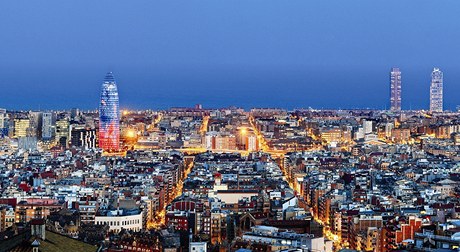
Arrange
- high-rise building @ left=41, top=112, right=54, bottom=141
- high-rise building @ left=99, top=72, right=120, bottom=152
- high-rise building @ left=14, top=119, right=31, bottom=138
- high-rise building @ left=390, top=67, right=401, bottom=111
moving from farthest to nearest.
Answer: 1. high-rise building @ left=390, top=67, right=401, bottom=111
2. high-rise building @ left=14, top=119, right=31, bottom=138
3. high-rise building @ left=41, top=112, right=54, bottom=141
4. high-rise building @ left=99, top=72, right=120, bottom=152

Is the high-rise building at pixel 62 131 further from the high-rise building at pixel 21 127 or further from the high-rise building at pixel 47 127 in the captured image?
the high-rise building at pixel 21 127

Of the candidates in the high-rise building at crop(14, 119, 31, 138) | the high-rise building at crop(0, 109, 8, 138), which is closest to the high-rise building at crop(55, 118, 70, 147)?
the high-rise building at crop(14, 119, 31, 138)

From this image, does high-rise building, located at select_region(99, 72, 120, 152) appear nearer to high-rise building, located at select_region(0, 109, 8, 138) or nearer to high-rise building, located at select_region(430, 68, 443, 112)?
high-rise building, located at select_region(0, 109, 8, 138)

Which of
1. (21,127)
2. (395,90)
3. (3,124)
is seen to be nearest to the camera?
(21,127)

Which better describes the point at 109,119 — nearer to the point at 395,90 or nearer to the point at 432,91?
the point at 432,91

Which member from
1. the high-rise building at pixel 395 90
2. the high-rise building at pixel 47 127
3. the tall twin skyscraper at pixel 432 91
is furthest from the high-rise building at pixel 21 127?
the high-rise building at pixel 395 90

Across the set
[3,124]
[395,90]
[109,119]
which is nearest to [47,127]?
[3,124]

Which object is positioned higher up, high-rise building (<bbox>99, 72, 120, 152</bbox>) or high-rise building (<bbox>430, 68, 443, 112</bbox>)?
high-rise building (<bbox>430, 68, 443, 112</bbox>)
